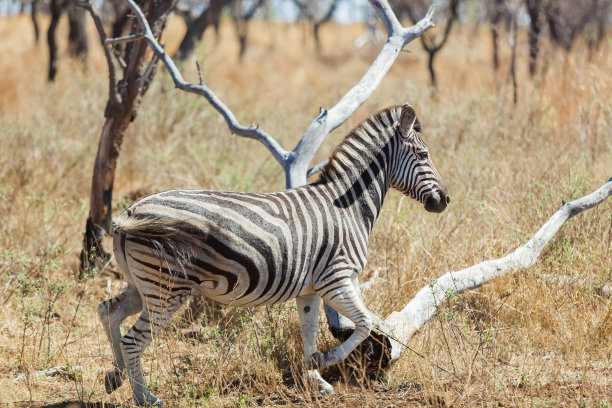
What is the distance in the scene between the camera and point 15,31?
92.6ft

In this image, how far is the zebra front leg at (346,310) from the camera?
3705 mm

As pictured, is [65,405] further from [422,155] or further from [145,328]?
[422,155]

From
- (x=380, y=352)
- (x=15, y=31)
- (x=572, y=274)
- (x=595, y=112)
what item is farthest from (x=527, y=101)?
(x=15, y=31)

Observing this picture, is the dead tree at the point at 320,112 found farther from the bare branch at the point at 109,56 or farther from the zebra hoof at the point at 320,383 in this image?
the zebra hoof at the point at 320,383

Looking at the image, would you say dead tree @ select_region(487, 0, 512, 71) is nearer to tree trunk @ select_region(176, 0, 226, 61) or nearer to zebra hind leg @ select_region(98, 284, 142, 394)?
tree trunk @ select_region(176, 0, 226, 61)

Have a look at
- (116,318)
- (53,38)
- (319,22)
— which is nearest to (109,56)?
(116,318)

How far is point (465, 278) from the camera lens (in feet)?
15.1

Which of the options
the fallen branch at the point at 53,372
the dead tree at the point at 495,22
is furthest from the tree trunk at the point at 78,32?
the fallen branch at the point at 53,372

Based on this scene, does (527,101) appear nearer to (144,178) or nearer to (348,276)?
(144,178)

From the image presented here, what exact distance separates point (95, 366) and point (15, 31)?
90.5 ft

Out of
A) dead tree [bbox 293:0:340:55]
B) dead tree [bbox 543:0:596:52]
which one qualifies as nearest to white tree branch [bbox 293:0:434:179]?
dead tree [bbox 543:0:596:52]

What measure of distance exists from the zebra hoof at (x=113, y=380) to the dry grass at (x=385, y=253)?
0.24 ft

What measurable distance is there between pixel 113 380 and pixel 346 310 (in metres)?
1.38

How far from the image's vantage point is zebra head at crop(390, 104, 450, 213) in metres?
4.04
